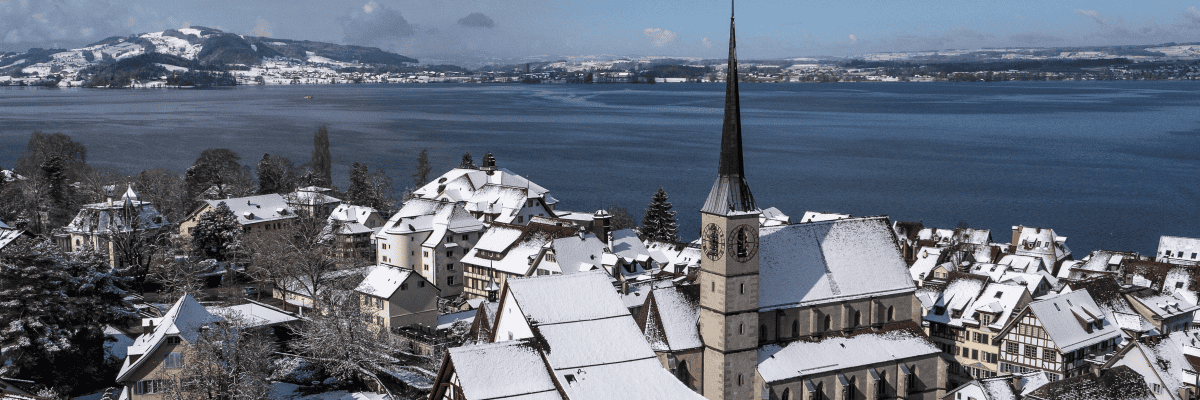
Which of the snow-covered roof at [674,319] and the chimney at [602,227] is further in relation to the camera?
the chimney at [602,227]

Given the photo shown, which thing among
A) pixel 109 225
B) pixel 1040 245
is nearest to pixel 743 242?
pixel 1040 245

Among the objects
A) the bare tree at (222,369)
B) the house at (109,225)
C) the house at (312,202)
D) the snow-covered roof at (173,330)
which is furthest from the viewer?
the house at (312,202)

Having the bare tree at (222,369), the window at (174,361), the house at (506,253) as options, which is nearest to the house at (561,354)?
the bare tree at (222,369)

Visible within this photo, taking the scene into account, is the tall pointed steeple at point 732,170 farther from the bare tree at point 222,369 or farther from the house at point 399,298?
the house at point 399,298

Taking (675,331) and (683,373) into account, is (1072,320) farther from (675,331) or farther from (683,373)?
(675,331)

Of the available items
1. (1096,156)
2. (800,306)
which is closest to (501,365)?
(800,306)
